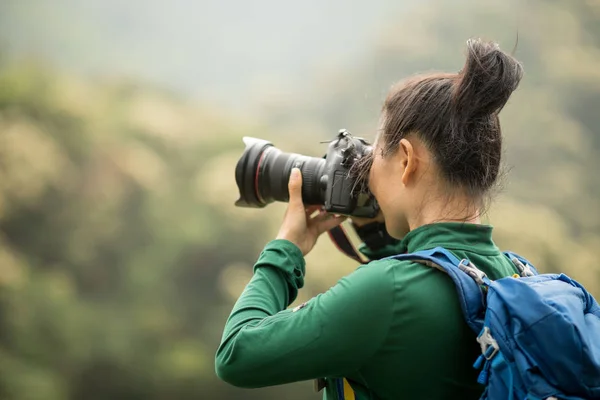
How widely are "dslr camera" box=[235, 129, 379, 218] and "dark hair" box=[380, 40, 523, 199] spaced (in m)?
0.14

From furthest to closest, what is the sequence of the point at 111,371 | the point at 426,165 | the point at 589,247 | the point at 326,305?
the point at 589,247, the point at 111,371, the point at 426,165, the point at 326,305

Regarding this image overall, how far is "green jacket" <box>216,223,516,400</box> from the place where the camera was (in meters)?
0.67

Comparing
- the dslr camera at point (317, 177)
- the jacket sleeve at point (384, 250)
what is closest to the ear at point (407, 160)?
the dslr camera at point (317, 177)

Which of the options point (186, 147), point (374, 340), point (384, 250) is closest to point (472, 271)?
point (374, 340)

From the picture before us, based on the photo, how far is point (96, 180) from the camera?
221 cm

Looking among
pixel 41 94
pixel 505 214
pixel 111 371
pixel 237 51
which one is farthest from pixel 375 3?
pixel 111 371

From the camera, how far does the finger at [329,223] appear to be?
40.2 inches

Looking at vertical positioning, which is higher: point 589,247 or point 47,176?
point 47,176

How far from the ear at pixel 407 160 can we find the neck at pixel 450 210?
0.12 feet

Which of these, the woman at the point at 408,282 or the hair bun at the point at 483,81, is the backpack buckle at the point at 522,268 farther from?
the hair bun at the point at 483,81

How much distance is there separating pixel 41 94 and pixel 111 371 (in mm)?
1004

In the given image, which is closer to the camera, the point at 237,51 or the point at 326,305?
the point at 326,305

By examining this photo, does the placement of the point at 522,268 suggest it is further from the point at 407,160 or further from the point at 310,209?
the point at 310,209

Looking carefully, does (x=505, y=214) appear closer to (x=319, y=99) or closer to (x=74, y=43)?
(x=319, y=99)
